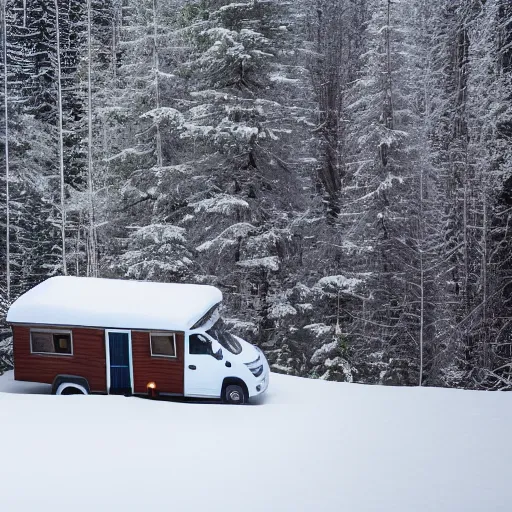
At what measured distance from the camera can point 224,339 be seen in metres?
15.1

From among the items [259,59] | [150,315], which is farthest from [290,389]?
[259,59]

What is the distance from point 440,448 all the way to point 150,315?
7.09m

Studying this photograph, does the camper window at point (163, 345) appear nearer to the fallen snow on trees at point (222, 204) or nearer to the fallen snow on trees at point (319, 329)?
the fallen snow on trees at point (222, 204)

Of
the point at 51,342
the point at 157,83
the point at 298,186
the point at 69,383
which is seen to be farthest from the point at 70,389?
the point at 157,83

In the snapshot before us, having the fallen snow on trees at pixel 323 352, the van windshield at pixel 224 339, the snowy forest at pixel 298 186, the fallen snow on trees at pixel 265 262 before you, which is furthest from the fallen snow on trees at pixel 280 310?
the van windshield at pixel 224 339

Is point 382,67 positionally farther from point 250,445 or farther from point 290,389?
point 250,445

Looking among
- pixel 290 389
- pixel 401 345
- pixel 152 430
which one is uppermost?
pixel 152 430

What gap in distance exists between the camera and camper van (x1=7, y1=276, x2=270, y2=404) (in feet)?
47.0

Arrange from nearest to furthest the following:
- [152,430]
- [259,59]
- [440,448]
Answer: [440,448], [152,430], [259,59]

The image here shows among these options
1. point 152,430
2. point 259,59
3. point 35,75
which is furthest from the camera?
point 35,75

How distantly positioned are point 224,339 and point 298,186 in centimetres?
867

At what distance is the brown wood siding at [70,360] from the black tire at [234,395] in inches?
113

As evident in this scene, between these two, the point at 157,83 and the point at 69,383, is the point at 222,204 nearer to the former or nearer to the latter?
the point at 157,83

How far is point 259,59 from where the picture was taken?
20.7 metres
